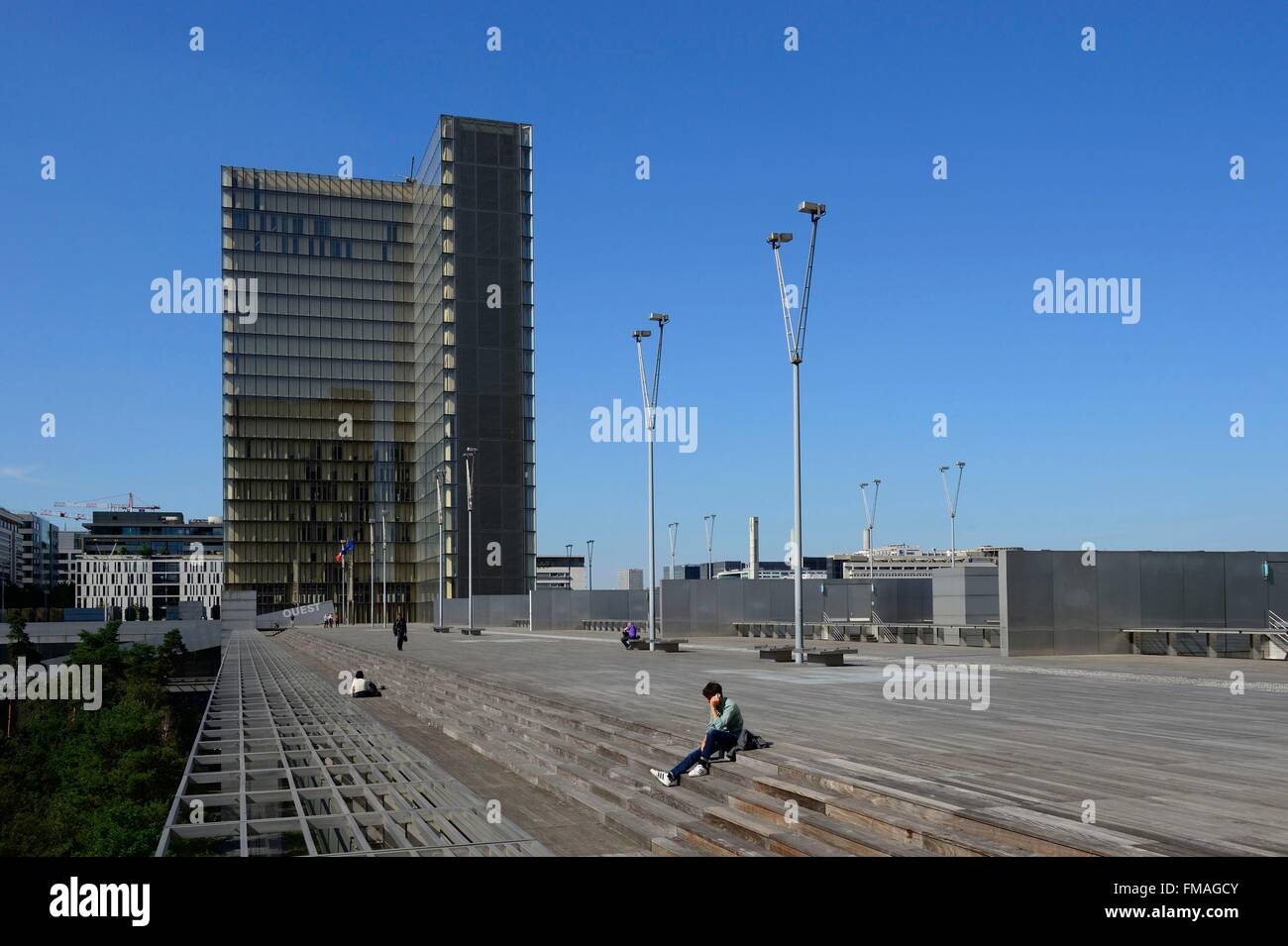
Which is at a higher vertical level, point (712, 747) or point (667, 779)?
point (712, 747)

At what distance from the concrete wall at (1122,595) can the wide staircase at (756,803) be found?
627 inches

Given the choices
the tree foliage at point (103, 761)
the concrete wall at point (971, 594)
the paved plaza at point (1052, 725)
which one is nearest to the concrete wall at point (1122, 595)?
the paved plaza at point (1052, 725)

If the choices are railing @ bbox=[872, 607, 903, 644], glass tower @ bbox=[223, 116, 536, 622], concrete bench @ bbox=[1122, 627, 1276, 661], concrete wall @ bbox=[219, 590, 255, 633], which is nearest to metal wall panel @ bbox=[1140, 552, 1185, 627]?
concrete bench @ bbox=[1122, 627, 1276, 661]

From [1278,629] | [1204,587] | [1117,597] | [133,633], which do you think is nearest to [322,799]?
[1117,597]

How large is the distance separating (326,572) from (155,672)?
64836mm

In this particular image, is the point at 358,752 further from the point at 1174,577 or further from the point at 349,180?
the point at 349,180

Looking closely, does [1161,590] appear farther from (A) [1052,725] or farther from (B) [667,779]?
(B) [667,779]

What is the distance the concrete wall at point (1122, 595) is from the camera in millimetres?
30375

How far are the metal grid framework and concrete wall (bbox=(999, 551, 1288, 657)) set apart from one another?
1749cm

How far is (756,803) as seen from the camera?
11617mm

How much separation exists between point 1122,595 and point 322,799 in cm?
2358

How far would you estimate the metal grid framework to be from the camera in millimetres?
12539
